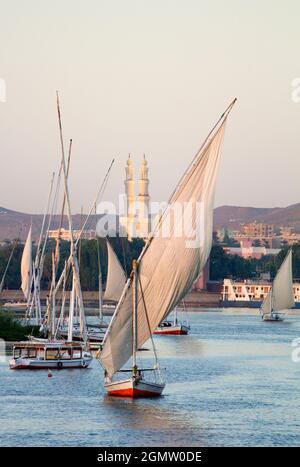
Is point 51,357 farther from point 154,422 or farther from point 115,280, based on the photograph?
point 115,280

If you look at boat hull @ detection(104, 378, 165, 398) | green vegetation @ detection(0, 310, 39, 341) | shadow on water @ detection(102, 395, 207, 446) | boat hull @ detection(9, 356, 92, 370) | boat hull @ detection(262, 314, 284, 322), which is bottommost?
shadow on water @ detection(102, 395, 207, 446)

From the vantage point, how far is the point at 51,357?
5147 cm

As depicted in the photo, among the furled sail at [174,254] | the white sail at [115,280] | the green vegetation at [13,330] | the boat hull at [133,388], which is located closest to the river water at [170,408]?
the boat hull at [133,388]

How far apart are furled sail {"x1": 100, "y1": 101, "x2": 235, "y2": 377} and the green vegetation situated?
24.1m

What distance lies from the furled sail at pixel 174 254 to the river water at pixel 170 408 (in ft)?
6.83

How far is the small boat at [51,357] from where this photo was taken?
5106cm

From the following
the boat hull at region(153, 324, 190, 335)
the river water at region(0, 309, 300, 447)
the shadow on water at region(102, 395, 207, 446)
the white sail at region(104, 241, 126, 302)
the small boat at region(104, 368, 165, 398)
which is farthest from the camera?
the boat hull at region(153, 324, 190, 335)

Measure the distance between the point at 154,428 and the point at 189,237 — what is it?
5542mm

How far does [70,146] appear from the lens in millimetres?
58000

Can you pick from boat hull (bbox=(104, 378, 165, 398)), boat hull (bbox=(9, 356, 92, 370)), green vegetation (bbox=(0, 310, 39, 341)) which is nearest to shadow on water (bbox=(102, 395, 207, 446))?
boat hull (bbox=(104, 378, 165, 398))

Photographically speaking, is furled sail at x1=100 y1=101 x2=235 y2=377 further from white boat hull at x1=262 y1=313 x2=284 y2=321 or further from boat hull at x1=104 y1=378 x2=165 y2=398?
white boat hull at x1=262 y1=313 x2=284 y2=321

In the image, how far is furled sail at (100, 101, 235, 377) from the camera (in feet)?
126

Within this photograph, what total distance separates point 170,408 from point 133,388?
4.05 feet
